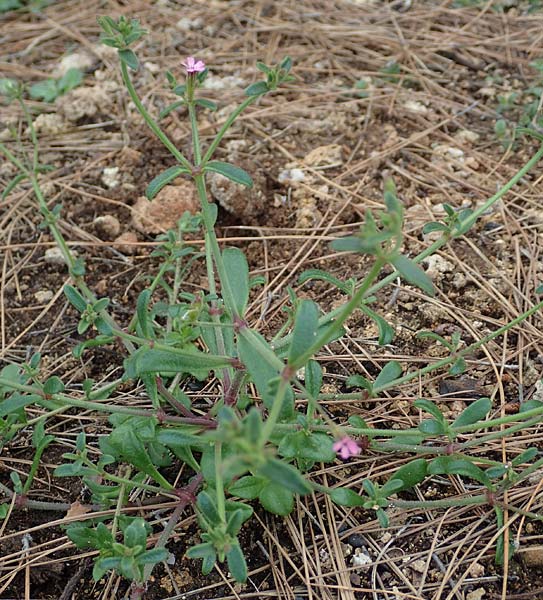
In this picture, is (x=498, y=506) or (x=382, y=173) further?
(x=382, y=173)

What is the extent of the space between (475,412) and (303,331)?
645 millimetres

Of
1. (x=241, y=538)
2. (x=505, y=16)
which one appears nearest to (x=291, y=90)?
(x=505, y=16)

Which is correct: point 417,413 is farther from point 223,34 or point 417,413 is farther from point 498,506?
point 223,34

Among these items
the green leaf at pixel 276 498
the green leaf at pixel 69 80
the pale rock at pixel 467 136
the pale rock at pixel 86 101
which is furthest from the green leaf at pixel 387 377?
the green leaf at pixel 69 80

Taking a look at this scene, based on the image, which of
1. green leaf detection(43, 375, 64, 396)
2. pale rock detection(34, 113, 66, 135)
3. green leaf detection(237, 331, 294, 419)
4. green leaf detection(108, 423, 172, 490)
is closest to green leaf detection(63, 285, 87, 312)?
green leaf detection(43, 375, 64, 396)

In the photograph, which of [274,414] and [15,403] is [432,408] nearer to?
[274,414]

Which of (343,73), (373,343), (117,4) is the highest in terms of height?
(117,4)

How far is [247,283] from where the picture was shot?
218 cm

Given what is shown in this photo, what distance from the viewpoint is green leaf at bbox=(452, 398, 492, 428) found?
6.19 ft

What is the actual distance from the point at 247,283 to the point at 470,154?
148 centimetres

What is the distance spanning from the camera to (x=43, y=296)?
2.79 meters

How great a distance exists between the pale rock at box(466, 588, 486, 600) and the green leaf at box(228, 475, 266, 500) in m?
0.62

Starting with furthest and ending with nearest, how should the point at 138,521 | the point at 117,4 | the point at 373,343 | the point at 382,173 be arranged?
the point at 117,4, the point at 382,173, the point at 373,343, the point at 138,521

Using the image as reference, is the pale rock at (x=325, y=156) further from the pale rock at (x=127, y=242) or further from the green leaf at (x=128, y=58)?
the green leaf at (x=128, y=58)
